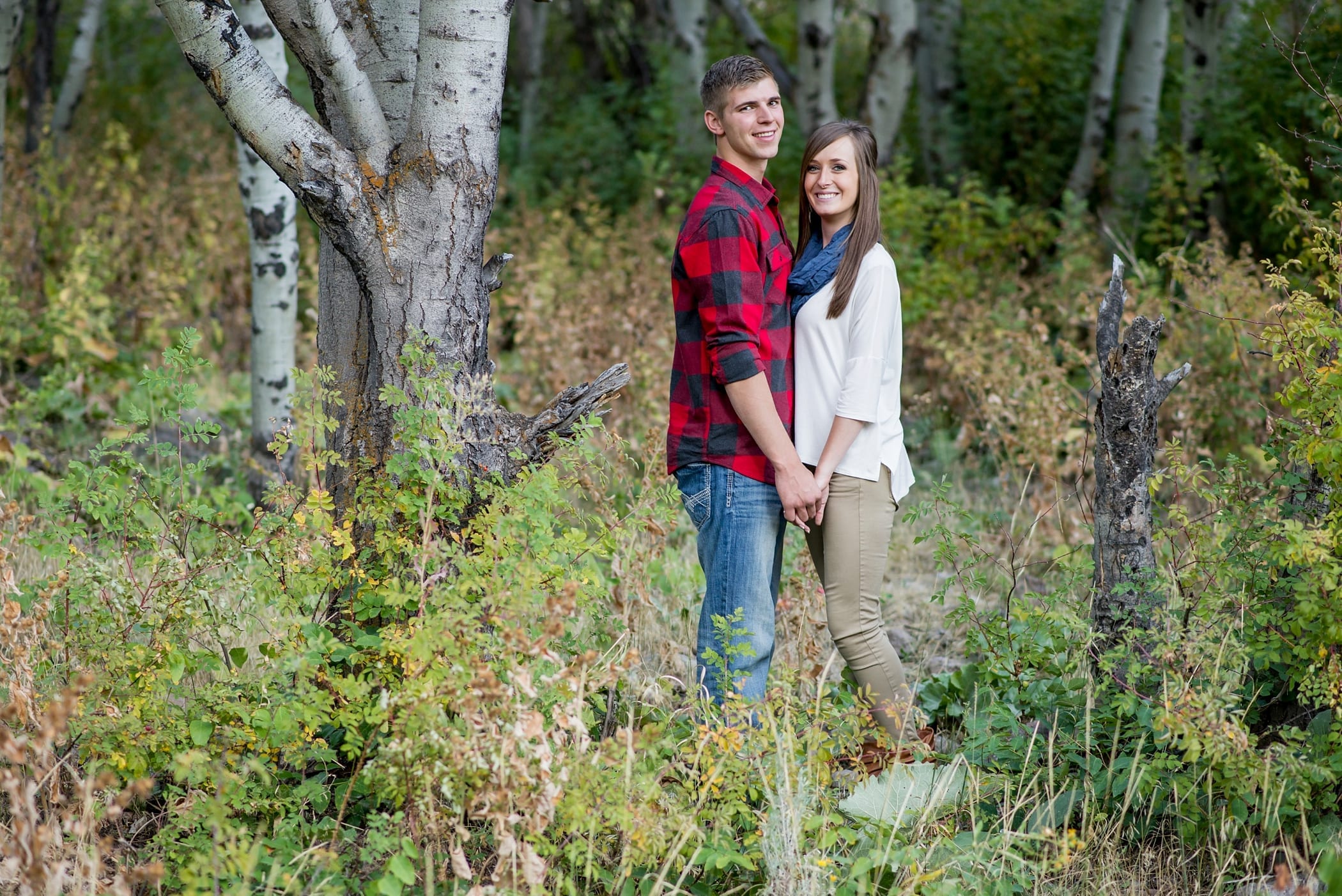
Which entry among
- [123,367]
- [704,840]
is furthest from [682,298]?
[123,367]

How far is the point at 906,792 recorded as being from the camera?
280cm

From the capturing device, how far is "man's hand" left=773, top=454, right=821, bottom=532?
2.76 meters

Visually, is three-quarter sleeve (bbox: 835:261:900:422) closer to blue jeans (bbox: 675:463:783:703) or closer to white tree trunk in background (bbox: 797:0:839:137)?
blue jeans (bbox: 675:463:783:703)

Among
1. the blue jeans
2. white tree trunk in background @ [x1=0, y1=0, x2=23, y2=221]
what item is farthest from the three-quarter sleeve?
white tree trunk in background @ [x1=0, y1=0, x2=23, y2=221]

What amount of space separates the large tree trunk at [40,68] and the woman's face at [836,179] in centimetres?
842

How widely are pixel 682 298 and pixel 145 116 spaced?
496 inches

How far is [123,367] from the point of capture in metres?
6.62

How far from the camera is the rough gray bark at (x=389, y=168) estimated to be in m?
2.67

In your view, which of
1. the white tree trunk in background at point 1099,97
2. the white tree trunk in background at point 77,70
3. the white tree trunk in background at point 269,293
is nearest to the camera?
the white tree trunk in background at point 269,293

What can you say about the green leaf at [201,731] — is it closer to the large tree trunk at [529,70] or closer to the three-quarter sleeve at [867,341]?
the three-quarter sleeve at [867,341]

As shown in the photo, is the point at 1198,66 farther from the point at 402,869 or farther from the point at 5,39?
the point at 402,869

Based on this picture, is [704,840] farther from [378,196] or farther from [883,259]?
[378,196]

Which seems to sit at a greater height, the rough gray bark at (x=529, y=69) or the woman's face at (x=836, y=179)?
the rough gray bark at (x=529, y=69)

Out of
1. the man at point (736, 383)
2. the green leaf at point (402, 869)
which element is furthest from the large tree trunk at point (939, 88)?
the green leaf at point (402, 869)
